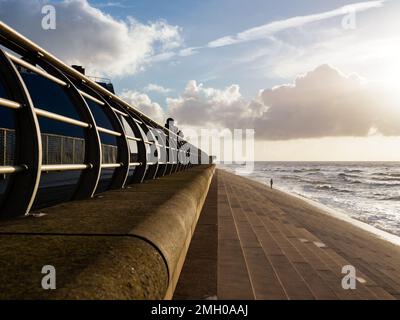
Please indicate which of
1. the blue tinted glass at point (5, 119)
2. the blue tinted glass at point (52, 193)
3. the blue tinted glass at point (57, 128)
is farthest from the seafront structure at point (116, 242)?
the blue tinted glass at point (57, 128)

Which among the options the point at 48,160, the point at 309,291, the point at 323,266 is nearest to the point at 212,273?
the point at 309,291

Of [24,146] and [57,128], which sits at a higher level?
[57,128]

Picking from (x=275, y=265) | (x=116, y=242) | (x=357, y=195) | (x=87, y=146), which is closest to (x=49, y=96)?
(x=357, y=195)

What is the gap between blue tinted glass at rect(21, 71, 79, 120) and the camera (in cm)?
4053

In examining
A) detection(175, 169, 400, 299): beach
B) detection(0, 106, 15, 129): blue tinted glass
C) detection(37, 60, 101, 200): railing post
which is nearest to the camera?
detection(175, 169, 400, 299): beach

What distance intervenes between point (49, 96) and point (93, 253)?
1695 inches

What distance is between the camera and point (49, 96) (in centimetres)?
4141

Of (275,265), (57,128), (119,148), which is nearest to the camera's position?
(275,265)

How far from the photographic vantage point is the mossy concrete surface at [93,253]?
1.48m

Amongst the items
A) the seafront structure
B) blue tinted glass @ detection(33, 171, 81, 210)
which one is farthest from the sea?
blue tinted glass @ detection(33, 171, 81, 210)

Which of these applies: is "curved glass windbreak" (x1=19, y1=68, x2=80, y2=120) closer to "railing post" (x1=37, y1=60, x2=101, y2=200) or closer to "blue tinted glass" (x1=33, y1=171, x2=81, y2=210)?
"blue tinted glass" (x1=33, y1=171, x2=81, y2=210)

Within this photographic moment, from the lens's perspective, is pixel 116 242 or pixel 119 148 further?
pixel 119 148

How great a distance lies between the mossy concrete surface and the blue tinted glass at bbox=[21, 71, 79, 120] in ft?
130

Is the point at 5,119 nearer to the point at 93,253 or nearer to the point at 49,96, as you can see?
the point at 49,96
